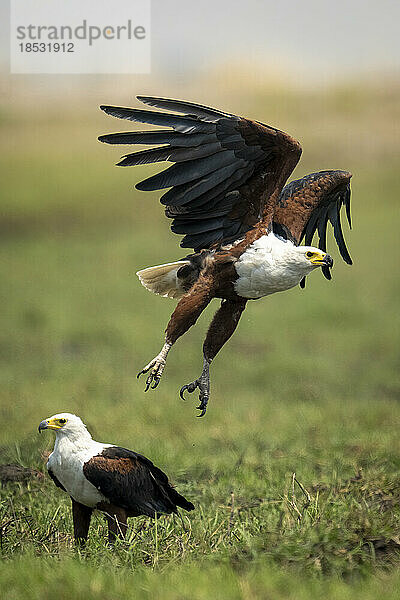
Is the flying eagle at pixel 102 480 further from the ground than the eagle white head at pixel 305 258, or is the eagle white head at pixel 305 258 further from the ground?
the eagle white head at pixel 305 258

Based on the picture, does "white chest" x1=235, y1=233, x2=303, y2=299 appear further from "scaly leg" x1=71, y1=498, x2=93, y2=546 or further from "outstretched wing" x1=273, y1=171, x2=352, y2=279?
"scaly leg" x1=71, y1=498, x2=93, y2=546

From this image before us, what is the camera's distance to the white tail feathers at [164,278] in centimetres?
593

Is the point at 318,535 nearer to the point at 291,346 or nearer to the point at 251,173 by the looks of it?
the point at 251,173

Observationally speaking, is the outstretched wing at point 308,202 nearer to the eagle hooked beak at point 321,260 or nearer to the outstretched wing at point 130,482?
the eagle hooked beak at point 321,260

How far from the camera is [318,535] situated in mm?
5453

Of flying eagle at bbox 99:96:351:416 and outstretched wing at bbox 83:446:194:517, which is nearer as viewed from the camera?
flying eagle at bbox 99:96:351:416

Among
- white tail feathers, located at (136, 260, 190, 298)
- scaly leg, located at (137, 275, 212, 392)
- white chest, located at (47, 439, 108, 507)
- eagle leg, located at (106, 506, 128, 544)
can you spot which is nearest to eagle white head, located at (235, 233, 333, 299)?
scaly leg, located at (137, 275, 212, 392)

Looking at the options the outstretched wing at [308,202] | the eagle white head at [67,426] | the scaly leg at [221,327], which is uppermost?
the outstretched wing at [308,202]

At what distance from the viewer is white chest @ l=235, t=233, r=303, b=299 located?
561 centimetres

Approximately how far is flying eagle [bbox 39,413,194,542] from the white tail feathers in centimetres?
87

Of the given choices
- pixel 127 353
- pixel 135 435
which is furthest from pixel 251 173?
pixel 127 353

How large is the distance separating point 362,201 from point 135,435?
36.6 feet

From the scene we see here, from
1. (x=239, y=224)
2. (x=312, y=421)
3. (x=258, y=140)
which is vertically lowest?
(x=312, y=421)


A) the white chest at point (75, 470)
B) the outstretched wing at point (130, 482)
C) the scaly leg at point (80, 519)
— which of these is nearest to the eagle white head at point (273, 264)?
the outstretched wing at point (130, 482)
